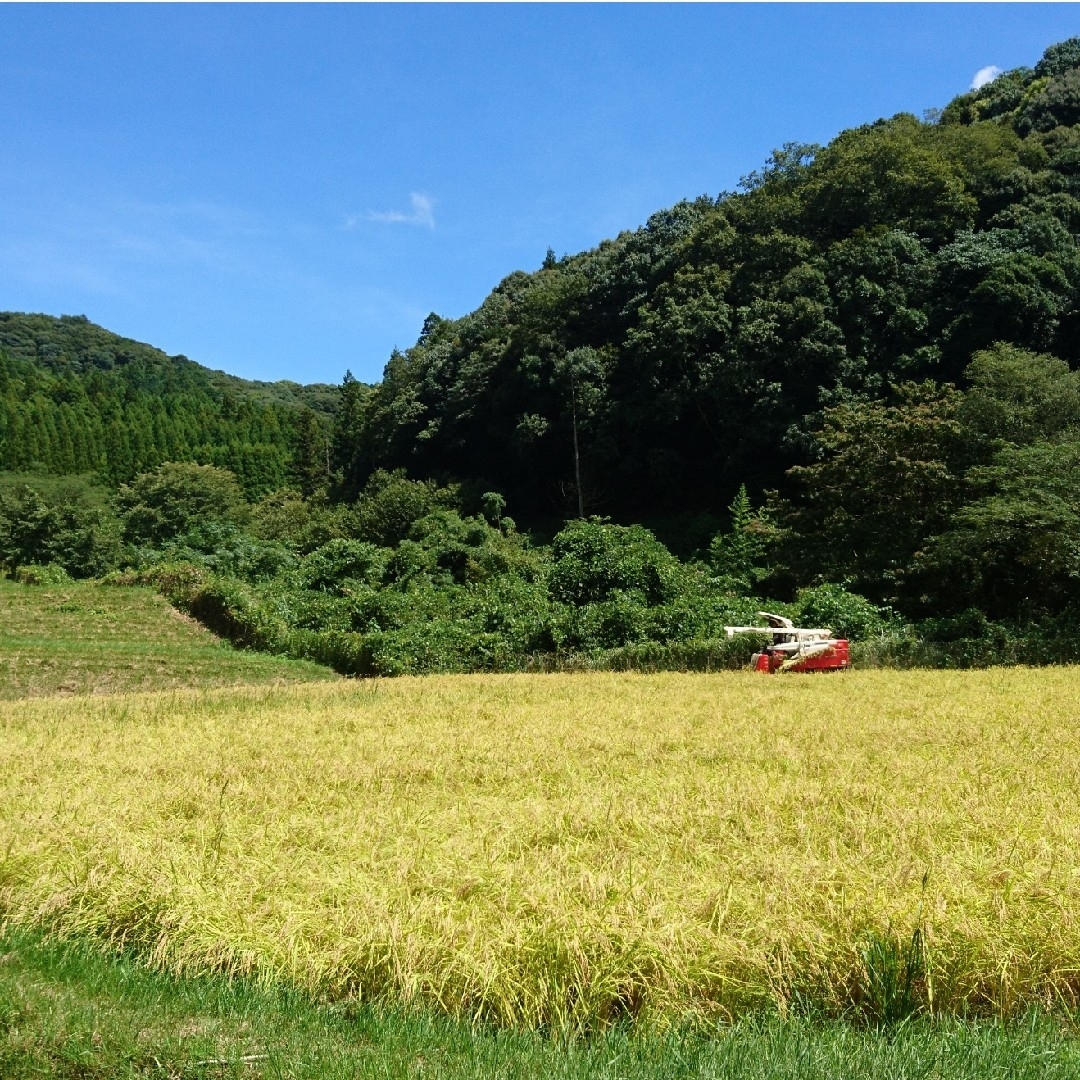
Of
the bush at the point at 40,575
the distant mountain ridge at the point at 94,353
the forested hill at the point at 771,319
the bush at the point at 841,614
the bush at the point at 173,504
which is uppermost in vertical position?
the distant mountain ridge at the point at 94,353

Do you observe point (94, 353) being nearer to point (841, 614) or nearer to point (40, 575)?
point (40, 575)

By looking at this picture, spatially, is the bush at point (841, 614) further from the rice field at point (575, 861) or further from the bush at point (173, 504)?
the bush at point (173, 504)

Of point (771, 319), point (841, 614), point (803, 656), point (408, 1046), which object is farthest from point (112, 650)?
point (771, 319)

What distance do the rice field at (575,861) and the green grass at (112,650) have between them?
9.49m

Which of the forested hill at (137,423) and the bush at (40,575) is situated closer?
the bush at (40,575)

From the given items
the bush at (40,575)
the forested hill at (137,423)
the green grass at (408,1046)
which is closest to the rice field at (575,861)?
the green grass at (408,1046)

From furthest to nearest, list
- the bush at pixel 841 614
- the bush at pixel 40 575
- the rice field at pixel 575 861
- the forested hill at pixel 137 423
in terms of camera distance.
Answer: the forested hill at pixel 137 423, the bush at pixel 40 575, the bush at pixel 841 614, the rice field at pixel 575 861

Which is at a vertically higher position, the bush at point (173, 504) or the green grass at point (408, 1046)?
the bush at point (173, 504)

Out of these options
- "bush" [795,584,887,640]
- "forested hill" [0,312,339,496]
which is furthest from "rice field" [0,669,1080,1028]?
"forested hill" [0,312,339,496]

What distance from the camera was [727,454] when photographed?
116 feet

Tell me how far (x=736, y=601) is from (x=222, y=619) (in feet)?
52.3

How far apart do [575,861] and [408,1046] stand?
1859 mm

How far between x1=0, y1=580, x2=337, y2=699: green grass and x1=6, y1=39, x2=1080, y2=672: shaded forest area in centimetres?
151

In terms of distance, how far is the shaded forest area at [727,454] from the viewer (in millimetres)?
21500
